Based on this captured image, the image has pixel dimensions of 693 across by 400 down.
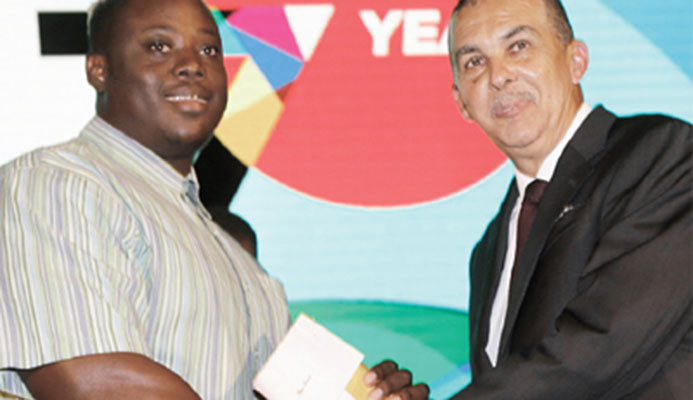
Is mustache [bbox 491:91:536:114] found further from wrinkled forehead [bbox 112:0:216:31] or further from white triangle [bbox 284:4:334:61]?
white triangle [bbox 284:4:334:61]

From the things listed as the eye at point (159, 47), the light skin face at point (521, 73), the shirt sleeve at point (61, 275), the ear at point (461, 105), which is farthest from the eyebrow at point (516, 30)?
the shirt sleeve at point (61, 275)

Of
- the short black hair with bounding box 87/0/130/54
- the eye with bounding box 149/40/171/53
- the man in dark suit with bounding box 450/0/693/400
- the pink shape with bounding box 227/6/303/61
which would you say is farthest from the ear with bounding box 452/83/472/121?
the pink shape with bounding box 227/6/303/61

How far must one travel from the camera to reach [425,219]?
3219 millimetres

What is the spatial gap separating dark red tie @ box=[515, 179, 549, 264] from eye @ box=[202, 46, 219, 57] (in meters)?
0.90

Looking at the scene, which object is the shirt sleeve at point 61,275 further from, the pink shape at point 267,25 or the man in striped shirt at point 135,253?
the pink shape at point 267,25

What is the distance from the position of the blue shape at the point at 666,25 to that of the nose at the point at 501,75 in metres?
1.53

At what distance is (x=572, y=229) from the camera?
1.72m

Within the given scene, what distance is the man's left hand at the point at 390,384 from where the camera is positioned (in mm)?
1750

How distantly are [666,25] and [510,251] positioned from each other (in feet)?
5.60

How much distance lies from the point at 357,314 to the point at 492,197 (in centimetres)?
77

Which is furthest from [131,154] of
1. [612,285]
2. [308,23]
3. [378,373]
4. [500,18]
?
[308,23]

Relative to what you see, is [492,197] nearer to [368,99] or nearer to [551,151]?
[368,99]

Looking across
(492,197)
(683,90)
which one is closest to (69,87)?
(492,197)

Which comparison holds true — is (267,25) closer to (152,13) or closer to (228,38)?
(228,38)
